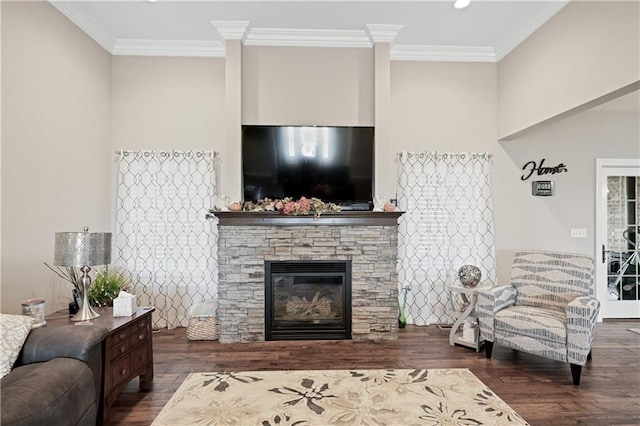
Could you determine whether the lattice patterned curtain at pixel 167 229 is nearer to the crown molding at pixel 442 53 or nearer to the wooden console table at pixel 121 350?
the wooden console table at pixel 121 350

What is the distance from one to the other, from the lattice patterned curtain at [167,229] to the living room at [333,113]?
0.18 metres

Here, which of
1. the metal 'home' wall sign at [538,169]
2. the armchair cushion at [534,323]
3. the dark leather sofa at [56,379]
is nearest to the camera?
the dark leather sofa at [56,379]

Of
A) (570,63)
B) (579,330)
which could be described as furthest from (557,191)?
(579,330)

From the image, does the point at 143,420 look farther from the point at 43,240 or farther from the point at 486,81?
the point at 486,81

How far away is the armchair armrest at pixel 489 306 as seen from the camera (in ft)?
11.0

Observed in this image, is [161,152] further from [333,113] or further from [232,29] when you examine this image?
[333,113]

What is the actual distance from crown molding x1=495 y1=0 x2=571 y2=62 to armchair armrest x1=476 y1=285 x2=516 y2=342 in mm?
2850

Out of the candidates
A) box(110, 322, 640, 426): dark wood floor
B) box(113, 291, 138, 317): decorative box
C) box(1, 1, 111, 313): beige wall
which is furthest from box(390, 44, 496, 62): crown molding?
box(113, 291, 138, 317): decorative box

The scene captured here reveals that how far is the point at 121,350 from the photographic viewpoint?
8.16ft

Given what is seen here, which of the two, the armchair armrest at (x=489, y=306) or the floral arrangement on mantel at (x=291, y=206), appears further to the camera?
the floral arrangement on mantel at (x=291, y=206)

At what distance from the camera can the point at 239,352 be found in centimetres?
356

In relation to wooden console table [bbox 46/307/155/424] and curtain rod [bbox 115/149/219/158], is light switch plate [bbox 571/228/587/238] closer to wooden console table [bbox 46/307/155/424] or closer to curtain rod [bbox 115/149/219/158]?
curtain rod [bbox 115/149/219/158]

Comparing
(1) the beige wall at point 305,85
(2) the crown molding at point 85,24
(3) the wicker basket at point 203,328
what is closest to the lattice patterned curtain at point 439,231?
(1) the beige wall at point 305,85

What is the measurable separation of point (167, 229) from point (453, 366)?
3.55 meters
